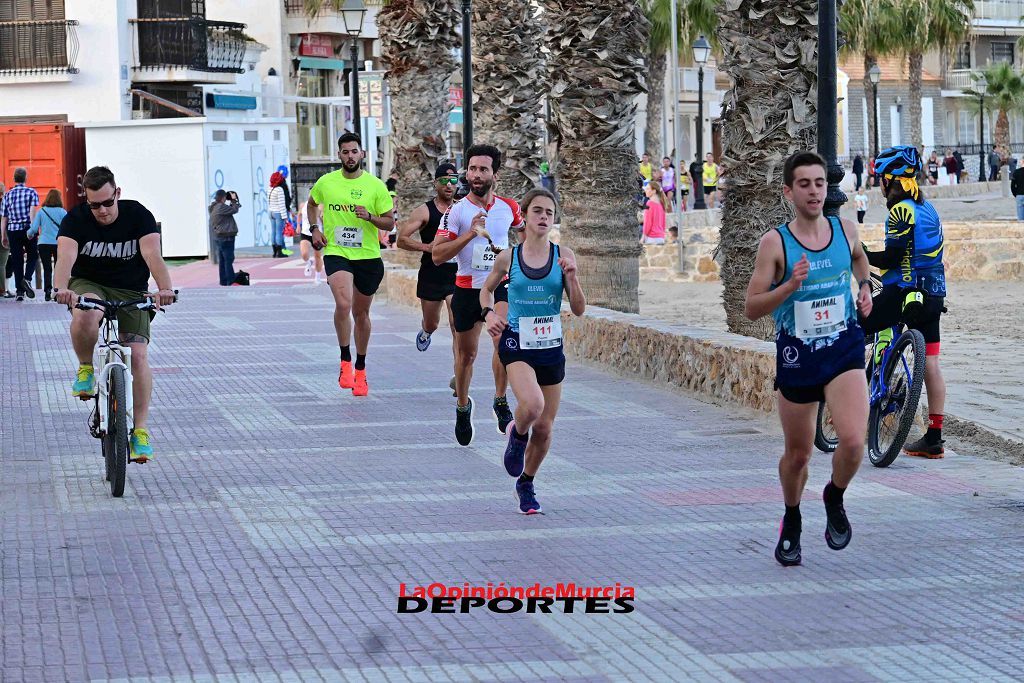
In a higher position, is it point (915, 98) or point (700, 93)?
point (915, 98)

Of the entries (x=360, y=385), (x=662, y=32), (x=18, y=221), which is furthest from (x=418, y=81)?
(x=662, y=32)

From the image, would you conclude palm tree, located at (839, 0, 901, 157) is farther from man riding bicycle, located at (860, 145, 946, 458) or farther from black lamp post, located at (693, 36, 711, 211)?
man riding bicycle, located at (860, 145, 946, 458)

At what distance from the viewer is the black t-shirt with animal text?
9.12 metres

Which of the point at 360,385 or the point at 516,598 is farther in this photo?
the point at 360,385

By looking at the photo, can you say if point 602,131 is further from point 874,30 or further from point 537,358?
point 874,30

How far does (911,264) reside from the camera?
9.63 metres

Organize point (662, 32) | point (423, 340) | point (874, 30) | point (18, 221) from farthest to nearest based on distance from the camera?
point (874, 30)
point (662, 32)
point (18, 221)
point (423, 340)

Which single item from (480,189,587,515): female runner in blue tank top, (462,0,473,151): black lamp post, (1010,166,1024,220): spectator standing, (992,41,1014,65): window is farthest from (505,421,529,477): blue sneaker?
(992,41,1014,65): window

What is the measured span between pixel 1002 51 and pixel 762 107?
74.4 metres

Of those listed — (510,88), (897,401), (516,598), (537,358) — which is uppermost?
(510,88)

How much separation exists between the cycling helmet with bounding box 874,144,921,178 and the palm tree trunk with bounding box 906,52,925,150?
49149 millimetres

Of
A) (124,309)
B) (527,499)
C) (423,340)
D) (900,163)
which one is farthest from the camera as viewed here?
(423,340)

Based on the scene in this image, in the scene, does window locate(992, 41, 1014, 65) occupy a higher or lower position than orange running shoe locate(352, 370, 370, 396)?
higher

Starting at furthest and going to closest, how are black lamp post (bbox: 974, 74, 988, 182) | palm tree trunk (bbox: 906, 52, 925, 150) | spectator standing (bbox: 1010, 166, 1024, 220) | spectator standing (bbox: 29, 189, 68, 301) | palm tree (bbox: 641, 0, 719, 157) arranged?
1. black lamp post (bbox: 974, 74, 988, 182)
2. palm tree trunk (bbox: 906, 52, 925, 150)
3. palm tree (bbox: 641, 0, 719, 157)
4. spectator standing (bbox: 1010, 166, 1024, 220)
5. spectator standing (bbox: 29, 189, 68, 301)
